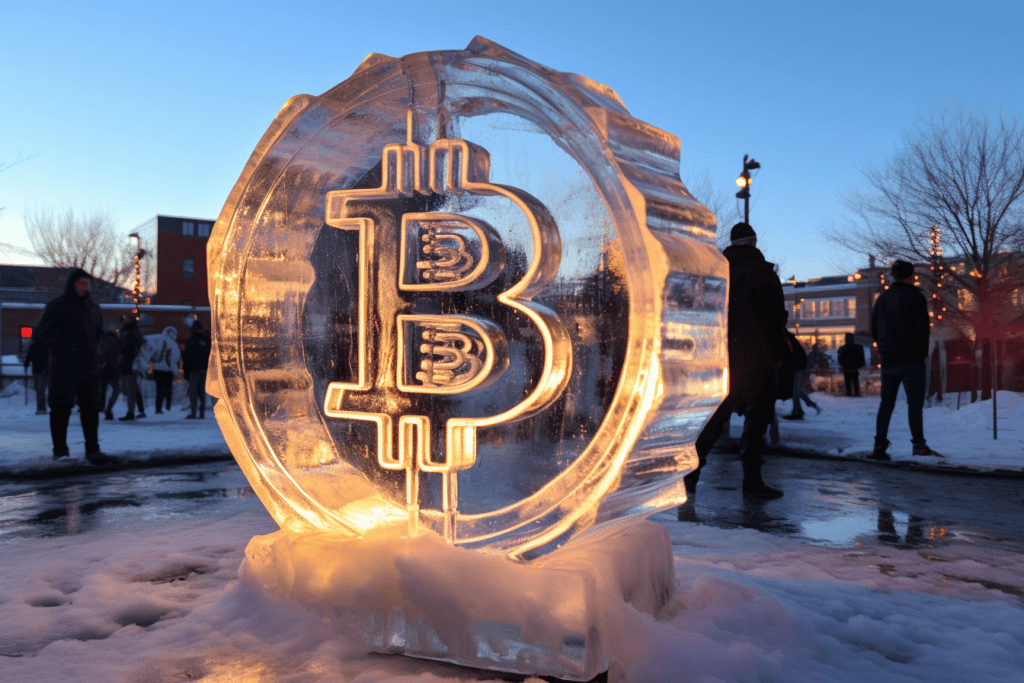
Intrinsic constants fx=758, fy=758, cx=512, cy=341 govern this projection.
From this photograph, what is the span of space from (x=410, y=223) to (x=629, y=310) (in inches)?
35.0

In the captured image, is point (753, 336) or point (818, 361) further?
point (818, 361)

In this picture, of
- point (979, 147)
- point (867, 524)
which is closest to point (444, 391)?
point (867, 524)

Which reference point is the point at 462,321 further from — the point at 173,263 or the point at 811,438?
the point at 173,263

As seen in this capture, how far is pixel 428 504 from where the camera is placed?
2.68 m

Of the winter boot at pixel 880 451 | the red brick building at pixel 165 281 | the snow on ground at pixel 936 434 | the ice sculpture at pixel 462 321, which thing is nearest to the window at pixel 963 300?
the snow on ground at pixel 936 434

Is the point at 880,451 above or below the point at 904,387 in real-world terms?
below

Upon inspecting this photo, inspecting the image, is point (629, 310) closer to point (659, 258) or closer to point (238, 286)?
point (659, 258)

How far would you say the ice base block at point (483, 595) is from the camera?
213 centimetres

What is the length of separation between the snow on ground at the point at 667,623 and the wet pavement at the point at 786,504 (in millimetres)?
571

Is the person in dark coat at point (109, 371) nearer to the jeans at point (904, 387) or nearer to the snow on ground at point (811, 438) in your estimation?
the snow on ground at point (811, 438)

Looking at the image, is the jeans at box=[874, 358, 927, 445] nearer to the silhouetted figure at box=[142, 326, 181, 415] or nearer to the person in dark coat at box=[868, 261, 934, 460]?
the person in dark coat at box=[868, 261, 934, 460]

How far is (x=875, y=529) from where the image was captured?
4.48 metres

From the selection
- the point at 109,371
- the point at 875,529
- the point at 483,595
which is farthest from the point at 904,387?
the point at 109,371

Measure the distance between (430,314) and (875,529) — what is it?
3239 mm
